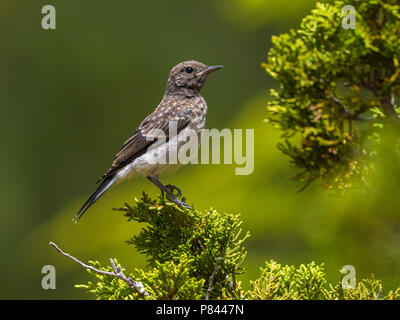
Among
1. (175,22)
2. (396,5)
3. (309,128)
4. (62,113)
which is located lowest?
(309,128)

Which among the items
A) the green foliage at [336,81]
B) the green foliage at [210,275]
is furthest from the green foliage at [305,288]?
the green foliage at [336,81]

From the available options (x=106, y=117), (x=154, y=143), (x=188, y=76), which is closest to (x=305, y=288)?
(x=154, y=143)

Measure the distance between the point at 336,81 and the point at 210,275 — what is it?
1.24 meters

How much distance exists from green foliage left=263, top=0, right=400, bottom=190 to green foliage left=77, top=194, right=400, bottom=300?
0.60 m

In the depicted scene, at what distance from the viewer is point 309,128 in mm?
3107

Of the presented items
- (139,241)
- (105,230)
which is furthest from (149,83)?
(139,241)

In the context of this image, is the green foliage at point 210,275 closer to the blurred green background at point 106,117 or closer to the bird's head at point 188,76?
the bird's head at point 188,76

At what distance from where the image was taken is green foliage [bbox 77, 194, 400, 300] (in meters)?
3.21

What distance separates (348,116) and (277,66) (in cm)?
42

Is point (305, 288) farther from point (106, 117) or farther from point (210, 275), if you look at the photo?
point (106, 117)

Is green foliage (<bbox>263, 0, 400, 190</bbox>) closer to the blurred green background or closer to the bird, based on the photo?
the bird

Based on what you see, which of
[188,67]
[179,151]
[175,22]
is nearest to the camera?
[179,151]

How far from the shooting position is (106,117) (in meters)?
13.9
